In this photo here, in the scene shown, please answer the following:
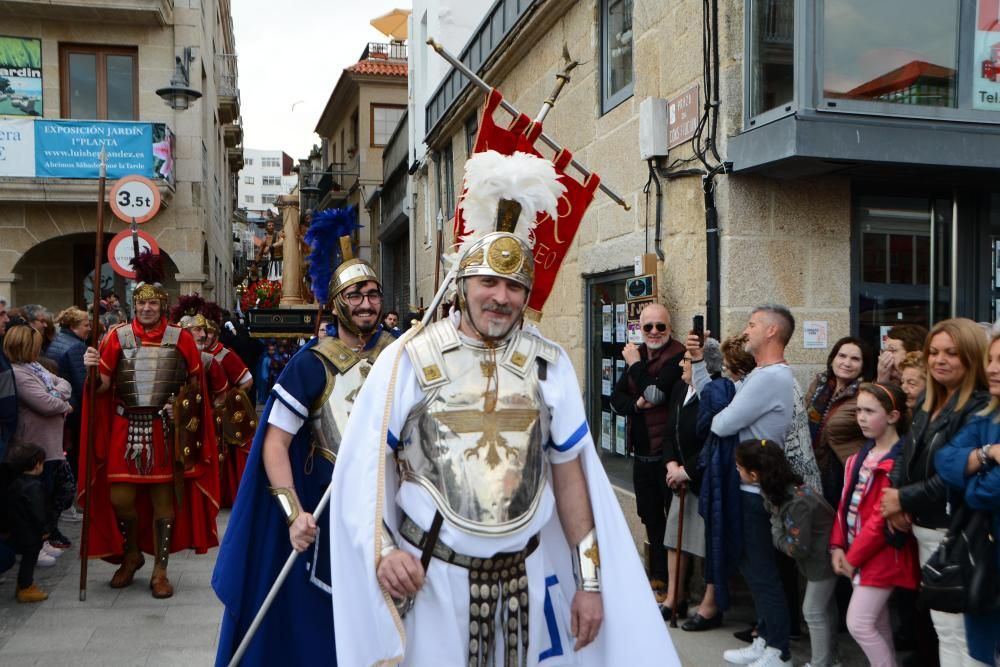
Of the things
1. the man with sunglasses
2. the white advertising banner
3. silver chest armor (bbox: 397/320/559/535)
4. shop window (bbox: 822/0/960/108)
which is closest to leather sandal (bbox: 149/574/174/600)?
the man with sunglasses

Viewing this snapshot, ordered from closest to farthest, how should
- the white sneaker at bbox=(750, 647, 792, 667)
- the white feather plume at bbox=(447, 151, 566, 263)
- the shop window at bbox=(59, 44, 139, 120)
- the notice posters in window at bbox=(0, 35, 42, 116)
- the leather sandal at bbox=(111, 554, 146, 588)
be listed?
the white feather plume at bbox=(447, 151, 566, 263) < the white sneaker at bbox=(750, 647, 792, 667) < the leather sandal at bbox=(111, 554, 146, 588) < the notice posters in window at bbox=(0, 35, 42, 116) < the shop window at bbox=(59, 44, 139, 120)

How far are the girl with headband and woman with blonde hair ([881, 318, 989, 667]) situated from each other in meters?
0.11

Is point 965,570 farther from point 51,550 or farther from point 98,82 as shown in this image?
point 98,82

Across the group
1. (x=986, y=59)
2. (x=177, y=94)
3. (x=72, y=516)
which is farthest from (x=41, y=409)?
(x=177, y=94)

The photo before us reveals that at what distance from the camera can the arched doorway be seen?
1792 centimetres

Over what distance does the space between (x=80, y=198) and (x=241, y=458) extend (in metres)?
10.4

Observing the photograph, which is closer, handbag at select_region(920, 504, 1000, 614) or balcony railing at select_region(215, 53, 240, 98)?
handbag at select_region(920, 504, 1000, 614)

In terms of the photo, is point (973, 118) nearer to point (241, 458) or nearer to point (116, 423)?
point (116, 423)

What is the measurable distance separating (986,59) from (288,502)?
14.6 ft

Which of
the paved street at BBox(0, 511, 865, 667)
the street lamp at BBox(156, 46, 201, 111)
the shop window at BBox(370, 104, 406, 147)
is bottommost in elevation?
the paved street at BBox(0, 511, 865, 667)

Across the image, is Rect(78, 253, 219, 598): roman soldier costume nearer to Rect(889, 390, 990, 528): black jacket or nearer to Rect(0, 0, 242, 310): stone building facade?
Rect(889, 390, 990, 528): black jacket

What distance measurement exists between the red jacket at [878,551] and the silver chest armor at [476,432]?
191 centimetres

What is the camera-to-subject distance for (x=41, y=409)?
6230mm

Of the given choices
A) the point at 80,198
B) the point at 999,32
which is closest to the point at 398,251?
the point at 80,198
